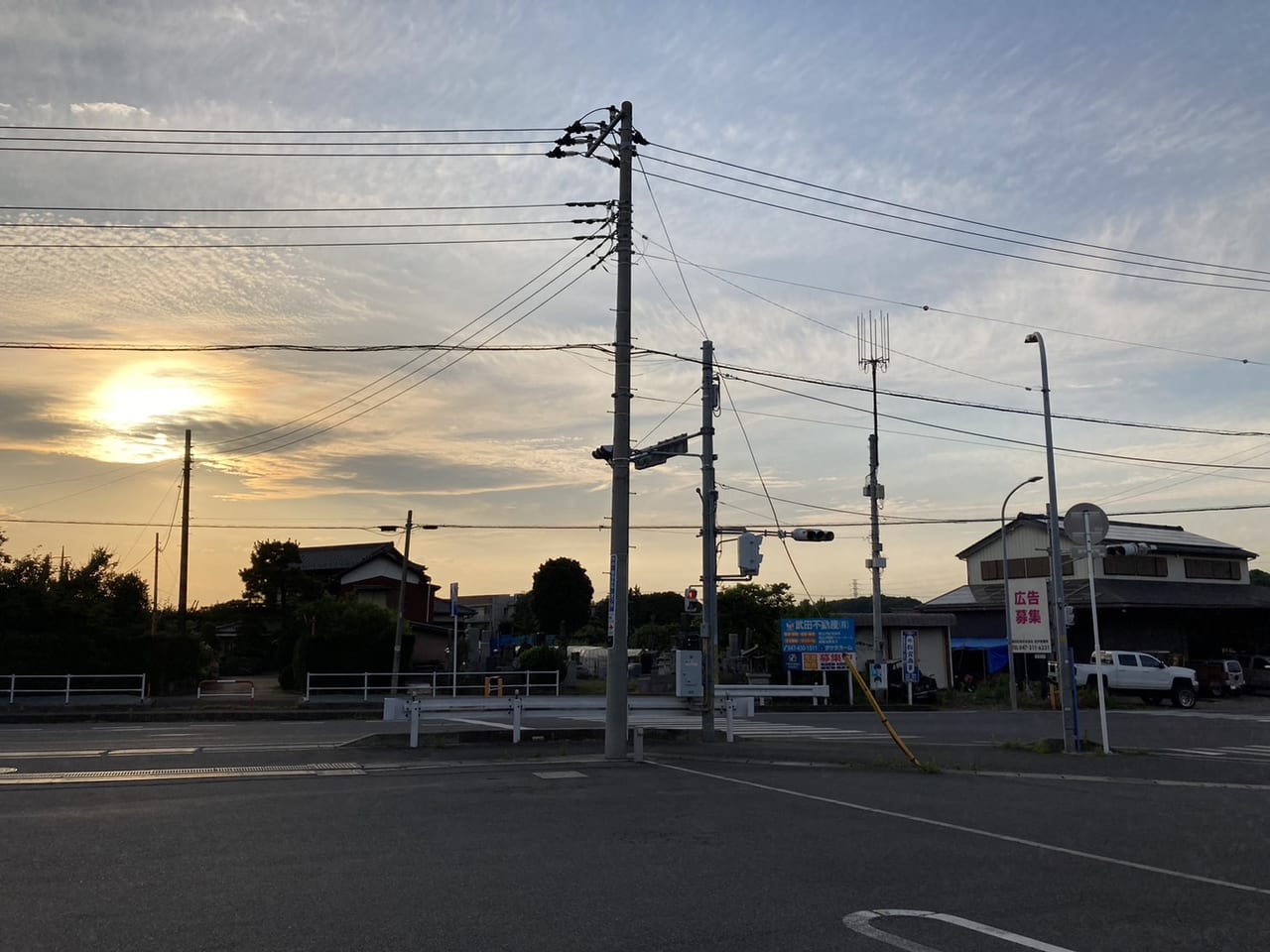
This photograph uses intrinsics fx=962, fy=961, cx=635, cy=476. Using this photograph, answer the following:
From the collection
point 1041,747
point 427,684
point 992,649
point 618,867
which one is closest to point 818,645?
point 427,684

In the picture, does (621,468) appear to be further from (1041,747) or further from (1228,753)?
(1228,753)

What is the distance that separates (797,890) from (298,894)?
3558 millimetres

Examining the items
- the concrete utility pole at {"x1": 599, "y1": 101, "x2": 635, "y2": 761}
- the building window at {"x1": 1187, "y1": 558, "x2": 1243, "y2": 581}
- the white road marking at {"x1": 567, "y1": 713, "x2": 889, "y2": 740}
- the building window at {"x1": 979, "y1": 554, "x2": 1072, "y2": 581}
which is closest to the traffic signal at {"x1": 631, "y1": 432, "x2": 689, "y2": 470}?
the concrete utility pole at {"x1": 599, "y1": 101, "x2": 635, "y2": 761}

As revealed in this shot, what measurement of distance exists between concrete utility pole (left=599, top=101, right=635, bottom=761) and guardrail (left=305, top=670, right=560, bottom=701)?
17.6m

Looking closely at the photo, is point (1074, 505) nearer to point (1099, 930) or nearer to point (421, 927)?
point (1099, 930)

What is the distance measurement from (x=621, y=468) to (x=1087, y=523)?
9201 mm

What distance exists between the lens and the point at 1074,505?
1897 cm

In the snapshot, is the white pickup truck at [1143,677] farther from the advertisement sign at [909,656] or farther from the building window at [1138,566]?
the building window at [1138,566]

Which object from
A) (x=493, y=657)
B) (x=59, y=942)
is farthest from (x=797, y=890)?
(x=493, y=657)

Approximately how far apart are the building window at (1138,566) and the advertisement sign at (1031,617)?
34.9m

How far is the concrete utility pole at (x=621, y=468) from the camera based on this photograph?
1670cm

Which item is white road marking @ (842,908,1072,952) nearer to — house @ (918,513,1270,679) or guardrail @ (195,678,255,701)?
guardrail @ (195,678,255,701)

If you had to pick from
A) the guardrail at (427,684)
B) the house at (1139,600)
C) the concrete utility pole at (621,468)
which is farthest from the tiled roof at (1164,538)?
the concrete utility pole at (621,468)

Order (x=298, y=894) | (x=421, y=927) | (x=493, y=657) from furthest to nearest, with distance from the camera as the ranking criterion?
(x=493, y=657)
(x=298, y=894)
(x=421, y=927)
